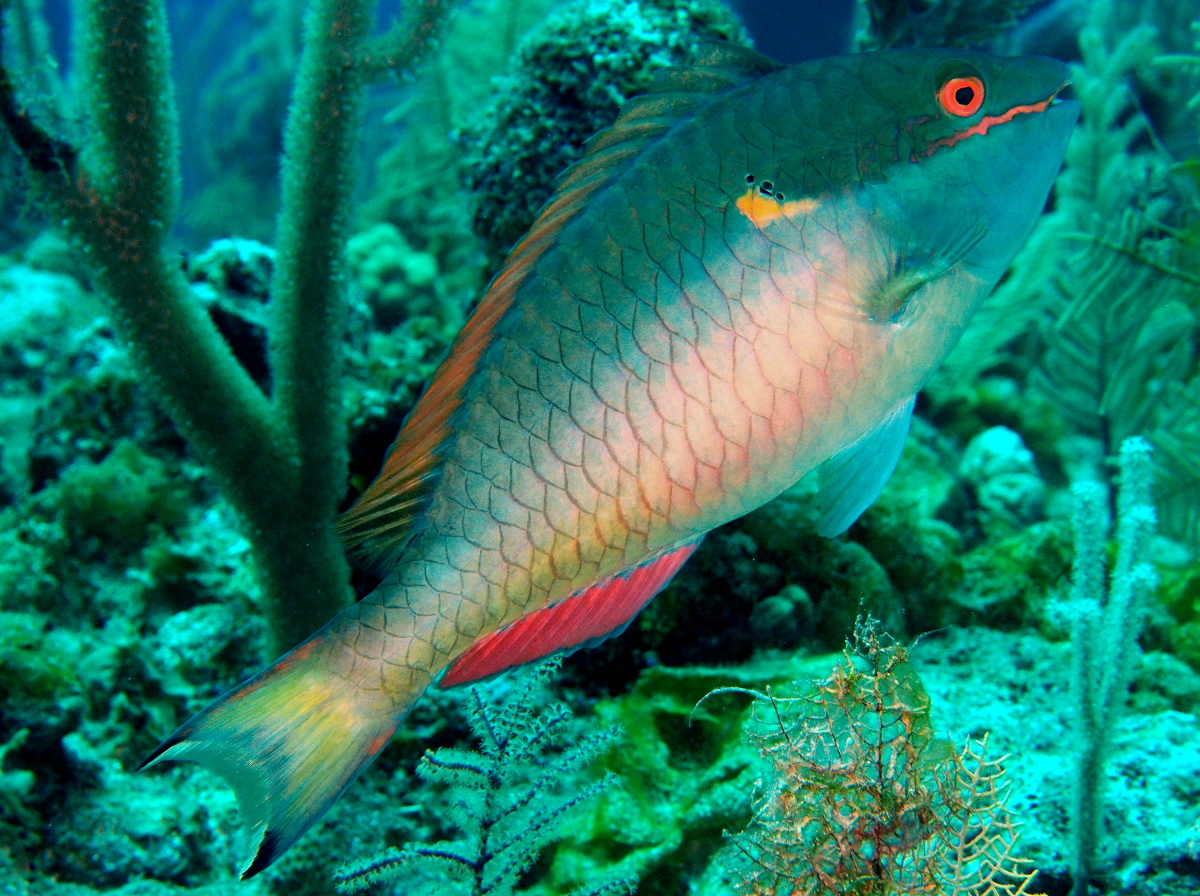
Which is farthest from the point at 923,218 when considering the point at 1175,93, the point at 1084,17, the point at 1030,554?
the point at 1084,17

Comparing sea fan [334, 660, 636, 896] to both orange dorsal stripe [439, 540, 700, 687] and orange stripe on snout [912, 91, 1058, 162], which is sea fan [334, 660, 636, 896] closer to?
orange dorsal stripe [439, 540, 700, 687]

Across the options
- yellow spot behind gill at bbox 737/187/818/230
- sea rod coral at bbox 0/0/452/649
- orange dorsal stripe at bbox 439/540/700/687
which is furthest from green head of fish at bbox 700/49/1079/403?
sea rod coral at bbox 0/0/452/649

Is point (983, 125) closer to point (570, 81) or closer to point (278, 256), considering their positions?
point (570, 81)

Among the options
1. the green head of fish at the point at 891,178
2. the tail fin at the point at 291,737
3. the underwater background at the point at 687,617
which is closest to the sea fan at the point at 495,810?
the underwater background at the point at 687,617

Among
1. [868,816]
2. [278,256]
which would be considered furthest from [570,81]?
[868,816]

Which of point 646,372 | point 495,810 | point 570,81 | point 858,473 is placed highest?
point 570,81

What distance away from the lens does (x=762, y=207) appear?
1572mm

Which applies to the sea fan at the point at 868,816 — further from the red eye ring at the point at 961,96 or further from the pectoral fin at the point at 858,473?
the red eye ring at the point at 961,96

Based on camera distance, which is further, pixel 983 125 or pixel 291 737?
pixel 983 125

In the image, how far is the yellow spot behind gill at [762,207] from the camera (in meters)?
1.57

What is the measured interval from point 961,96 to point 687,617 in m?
2.27

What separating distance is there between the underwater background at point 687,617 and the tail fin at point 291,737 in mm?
753

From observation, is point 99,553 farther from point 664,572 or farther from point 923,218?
point 923,218

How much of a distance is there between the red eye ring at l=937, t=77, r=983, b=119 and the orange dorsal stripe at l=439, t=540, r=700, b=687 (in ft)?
4.14
